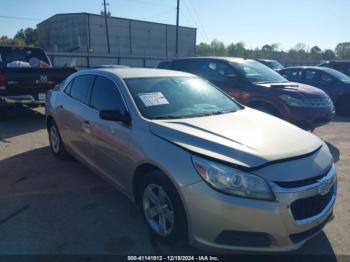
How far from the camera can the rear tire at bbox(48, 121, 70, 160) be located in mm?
5309

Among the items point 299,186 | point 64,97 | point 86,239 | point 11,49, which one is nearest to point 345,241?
point 299,186

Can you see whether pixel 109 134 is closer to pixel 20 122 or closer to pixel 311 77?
pixel 20 122

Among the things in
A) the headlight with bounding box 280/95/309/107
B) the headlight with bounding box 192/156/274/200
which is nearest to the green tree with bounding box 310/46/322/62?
the headlight with bounding box 280/95/309/107

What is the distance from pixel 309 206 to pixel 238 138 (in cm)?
81

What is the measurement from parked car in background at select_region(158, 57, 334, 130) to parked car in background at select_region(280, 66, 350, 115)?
3639mm

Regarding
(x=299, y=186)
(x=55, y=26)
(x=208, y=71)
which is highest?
(x=55, y=26)

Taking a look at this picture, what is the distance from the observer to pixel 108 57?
26.3m

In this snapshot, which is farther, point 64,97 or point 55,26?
point 55,26

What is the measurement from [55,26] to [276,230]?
225ft

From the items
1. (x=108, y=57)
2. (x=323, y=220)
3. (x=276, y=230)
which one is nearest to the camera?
(x=276, y=230)

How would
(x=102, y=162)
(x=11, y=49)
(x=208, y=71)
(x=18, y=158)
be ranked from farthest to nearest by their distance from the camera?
(x=11, y=49) < (x=208, y=71) < (x=18, y=158) < (x=102, y=162)

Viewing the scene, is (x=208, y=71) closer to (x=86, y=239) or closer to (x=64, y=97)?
(x=64, y=97)

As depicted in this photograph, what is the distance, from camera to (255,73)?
745 cm

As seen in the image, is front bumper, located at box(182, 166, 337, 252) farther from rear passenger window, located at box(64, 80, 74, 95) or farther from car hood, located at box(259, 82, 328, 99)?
car hood, located at box(259, 82, 328, 99)
